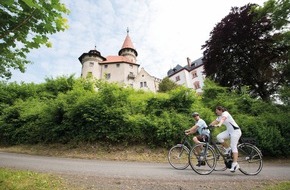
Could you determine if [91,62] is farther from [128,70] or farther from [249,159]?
[249,159]

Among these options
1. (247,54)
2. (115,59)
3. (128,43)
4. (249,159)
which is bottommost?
(249,159)

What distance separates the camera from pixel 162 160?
39.6 ft

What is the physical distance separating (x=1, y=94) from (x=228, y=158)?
19175 mm

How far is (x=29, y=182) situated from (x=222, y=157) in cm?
601

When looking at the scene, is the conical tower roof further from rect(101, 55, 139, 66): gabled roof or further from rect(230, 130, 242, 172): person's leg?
rect(230, 130, 242, 172): person's leg

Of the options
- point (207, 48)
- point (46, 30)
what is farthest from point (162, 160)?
point (207, 48)

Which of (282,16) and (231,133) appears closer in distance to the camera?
(231,133)

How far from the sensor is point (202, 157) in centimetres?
846

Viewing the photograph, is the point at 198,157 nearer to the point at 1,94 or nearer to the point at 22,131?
the point at 22,131

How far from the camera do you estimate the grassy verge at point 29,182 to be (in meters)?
5.93

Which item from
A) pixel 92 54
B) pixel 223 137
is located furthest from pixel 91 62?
pixel 223 137

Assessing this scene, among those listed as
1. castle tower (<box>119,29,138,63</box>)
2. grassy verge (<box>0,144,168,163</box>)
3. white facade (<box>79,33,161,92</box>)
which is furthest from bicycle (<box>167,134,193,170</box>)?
castle tower (<box>119,29,138,63</box>)

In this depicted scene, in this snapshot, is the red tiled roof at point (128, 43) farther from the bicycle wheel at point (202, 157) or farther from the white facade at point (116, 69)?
the bicycle wheel at point (202, 157)

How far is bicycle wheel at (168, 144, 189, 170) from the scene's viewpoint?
362 inches
